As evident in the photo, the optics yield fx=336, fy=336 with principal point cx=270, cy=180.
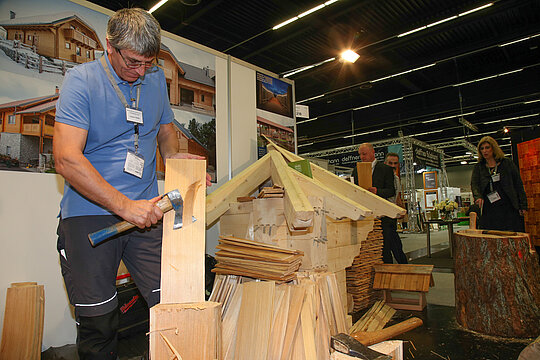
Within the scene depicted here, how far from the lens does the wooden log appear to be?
3.78 feet

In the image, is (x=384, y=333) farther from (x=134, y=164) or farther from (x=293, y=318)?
(x=134, y=164)

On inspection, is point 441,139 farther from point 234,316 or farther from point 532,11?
point 234,316

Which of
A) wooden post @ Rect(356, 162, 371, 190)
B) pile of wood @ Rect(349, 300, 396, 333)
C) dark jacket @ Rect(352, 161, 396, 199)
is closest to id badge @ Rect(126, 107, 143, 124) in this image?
pile of wood @ Rect(349, 300, 396, 333)

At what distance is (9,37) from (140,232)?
81.6 inches

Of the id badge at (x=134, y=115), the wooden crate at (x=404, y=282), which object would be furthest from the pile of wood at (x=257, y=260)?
the wooden crate at (x=404, y=282)

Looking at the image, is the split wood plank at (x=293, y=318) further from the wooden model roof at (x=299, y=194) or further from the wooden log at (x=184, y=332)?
the wooden log at (x=184, y=332)

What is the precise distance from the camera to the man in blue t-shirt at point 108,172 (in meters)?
1.29

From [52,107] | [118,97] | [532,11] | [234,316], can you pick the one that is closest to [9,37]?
[52,107]

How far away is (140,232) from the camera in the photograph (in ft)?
5.01

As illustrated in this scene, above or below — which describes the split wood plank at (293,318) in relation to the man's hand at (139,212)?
below

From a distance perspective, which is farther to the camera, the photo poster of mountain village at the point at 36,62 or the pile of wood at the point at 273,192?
the pile of wood at the point at 273,192

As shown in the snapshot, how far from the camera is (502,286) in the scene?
110 inches

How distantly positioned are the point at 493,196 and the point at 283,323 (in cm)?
402

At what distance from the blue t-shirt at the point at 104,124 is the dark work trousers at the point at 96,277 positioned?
0.10 meters
